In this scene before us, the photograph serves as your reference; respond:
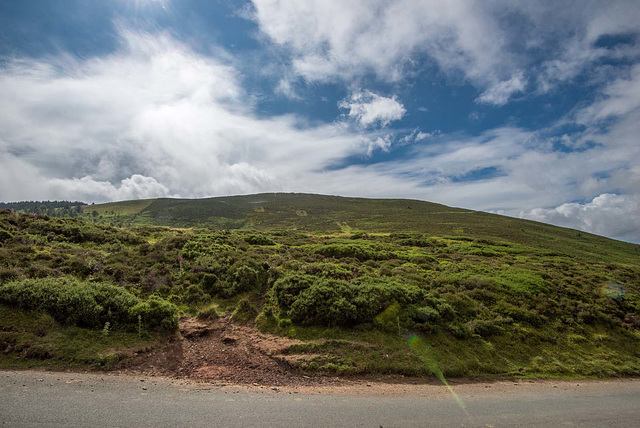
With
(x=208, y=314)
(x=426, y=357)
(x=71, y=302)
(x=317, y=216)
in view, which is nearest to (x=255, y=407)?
(x=426, y=357)

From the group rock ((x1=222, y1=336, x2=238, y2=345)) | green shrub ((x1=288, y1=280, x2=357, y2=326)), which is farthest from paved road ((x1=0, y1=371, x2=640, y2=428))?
green shrub ((x1=288, y1=280, x2=357, y2=326))

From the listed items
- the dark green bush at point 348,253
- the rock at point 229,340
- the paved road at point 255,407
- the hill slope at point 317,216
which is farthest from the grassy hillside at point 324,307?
the hill slope at point 317,216

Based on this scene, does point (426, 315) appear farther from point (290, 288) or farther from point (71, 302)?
point (71, 302)

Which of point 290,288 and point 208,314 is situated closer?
point 208,314

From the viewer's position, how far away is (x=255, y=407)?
7012 millimetres

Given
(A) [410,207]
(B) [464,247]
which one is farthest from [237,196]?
(B) [464,247]

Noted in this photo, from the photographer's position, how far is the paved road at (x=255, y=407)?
614 centimetres

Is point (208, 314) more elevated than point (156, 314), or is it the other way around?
point (156, 314)

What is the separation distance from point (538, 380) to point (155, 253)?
20585mm

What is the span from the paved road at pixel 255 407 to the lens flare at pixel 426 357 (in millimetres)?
357

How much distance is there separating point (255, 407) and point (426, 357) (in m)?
6.45

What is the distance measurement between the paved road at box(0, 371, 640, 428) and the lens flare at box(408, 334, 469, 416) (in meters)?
0.36

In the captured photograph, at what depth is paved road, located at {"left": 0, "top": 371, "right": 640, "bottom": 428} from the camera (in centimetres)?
614

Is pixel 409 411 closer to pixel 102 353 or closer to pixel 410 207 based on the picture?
pixel 102 353
